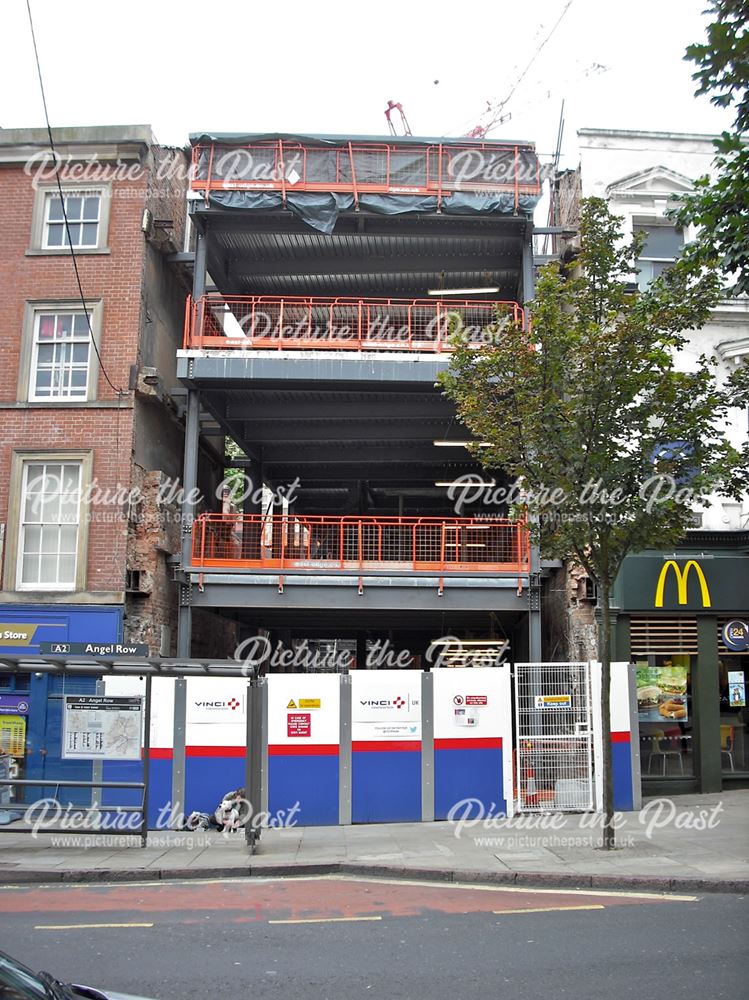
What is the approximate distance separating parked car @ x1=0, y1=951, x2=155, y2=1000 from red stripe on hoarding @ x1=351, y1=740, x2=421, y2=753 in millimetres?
9916

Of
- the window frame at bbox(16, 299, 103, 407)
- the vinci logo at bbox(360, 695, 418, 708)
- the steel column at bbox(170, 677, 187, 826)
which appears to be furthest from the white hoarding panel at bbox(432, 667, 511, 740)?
the window frame at bbox(16, 299, 103, 407)

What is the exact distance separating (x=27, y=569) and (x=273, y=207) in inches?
340

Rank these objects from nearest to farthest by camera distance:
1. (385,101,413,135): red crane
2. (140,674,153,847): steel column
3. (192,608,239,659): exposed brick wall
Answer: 1. (140,674,153,847): steel column
2. (192,608,239,659): exposed brick wall
3. (385,101,413,135): red crane

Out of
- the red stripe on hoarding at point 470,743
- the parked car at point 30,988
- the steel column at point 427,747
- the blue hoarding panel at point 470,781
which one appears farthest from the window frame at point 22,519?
the parked car at point 30,988

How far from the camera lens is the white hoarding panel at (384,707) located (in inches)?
542

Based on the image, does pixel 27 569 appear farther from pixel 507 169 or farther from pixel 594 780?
pixel 507 169

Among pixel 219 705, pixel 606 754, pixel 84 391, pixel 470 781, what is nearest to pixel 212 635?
pixel 84 391

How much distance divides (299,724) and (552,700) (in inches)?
153

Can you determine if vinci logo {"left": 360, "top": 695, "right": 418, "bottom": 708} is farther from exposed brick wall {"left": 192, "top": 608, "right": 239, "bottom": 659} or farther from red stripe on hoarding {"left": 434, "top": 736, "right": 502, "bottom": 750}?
exposed brick wall {"left": 192, "top": 608, "right": 239, "bottom": 659}

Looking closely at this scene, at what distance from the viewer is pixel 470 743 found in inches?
545

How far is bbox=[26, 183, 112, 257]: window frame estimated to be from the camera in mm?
18109

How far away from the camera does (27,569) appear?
680 inches

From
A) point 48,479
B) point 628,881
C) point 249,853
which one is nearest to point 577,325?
point 628,881

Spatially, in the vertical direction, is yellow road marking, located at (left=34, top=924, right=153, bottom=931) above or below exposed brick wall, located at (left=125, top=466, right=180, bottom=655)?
below
